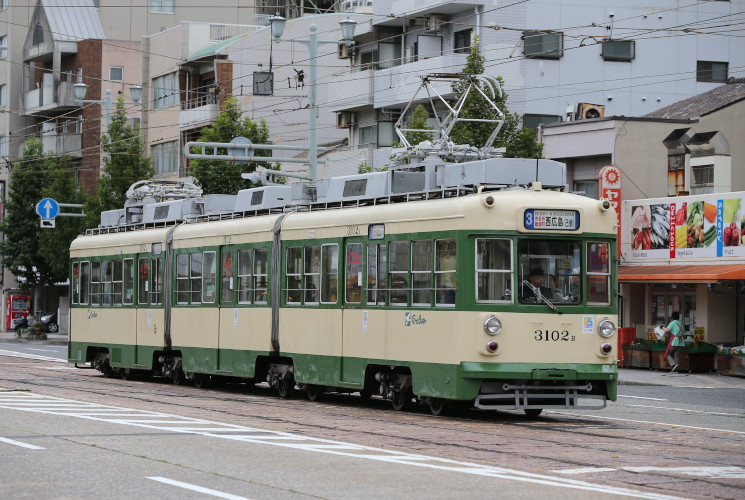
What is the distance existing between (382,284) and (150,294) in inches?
387

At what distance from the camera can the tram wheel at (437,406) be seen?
20.2 meters

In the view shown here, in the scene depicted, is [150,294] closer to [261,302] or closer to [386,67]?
[261,302]

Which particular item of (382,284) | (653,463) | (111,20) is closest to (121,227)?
(382,284)

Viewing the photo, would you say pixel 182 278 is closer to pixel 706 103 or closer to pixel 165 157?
pixel 706 103

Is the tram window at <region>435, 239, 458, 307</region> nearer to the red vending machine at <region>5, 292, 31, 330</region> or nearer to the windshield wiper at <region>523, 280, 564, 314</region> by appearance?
the windshield wiper at <region>523, 280, 564, 314</region>

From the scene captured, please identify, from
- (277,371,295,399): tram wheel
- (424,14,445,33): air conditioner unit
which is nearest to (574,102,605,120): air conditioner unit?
(424,14,445,33): air conditioner unit

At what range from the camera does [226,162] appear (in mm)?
49312

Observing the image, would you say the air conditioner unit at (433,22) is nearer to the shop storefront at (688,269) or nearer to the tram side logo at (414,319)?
the shop storefront at (688,269)

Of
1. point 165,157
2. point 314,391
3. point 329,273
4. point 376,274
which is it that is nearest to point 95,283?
point 314,391

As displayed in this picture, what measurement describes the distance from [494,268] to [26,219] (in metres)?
54.4

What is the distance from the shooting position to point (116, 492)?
11312 mm

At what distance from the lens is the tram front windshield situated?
19.4m

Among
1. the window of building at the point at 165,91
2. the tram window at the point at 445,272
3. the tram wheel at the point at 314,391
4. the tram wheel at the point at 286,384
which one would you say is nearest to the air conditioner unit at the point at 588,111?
the tram wheel at the point at 286,384

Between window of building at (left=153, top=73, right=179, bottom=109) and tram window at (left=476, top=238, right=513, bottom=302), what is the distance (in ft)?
157
